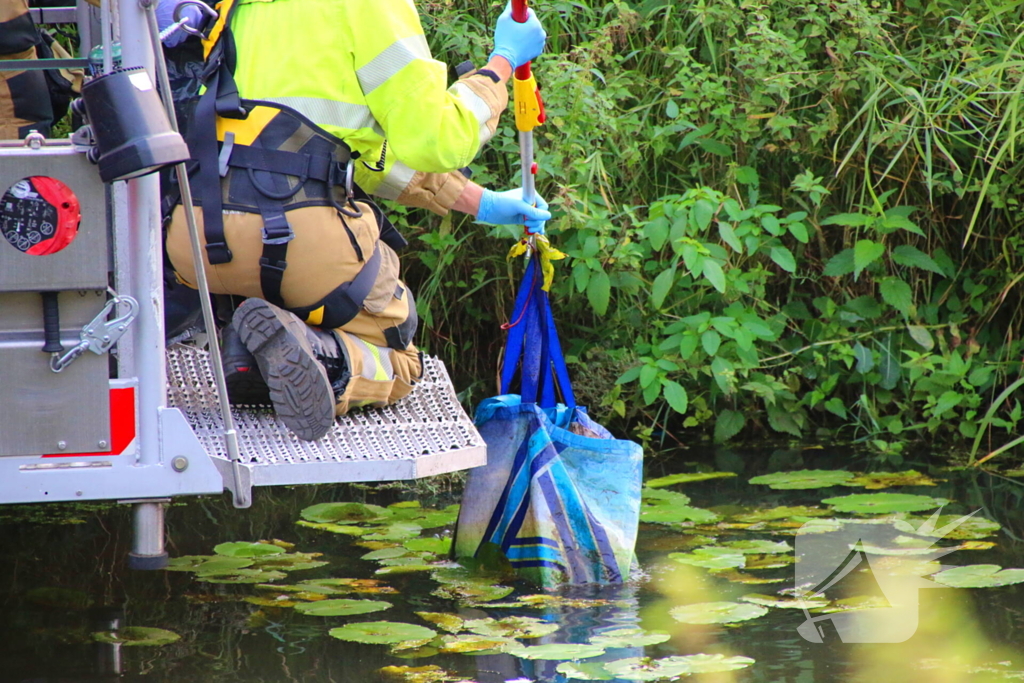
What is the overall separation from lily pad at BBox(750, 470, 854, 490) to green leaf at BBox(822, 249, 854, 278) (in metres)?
0.89

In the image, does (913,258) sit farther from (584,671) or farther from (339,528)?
(584,671)

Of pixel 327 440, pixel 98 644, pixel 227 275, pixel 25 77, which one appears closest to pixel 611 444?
pixel 327 440

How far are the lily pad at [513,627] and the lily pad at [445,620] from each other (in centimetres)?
2

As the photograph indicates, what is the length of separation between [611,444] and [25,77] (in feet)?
7.45

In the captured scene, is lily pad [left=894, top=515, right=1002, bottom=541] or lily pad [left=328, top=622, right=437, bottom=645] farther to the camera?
lily pad [left=894, top=515, right=1002, bottom=541]

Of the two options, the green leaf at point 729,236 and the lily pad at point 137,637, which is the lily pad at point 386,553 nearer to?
the lily pad at point 137,637

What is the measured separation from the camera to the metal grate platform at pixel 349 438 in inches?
117

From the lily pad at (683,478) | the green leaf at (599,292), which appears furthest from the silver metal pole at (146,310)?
the green leaf at (599,292)

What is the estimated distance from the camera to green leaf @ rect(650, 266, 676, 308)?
16.2ft

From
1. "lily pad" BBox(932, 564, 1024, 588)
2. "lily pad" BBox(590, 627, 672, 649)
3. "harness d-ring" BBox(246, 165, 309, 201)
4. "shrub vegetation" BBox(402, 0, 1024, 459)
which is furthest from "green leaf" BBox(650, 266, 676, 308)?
"harness d-ring" BBox(246, 165, 309, 201)

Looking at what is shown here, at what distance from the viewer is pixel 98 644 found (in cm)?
319

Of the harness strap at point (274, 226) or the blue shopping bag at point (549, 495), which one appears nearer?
the harness strap at point (274, 226)

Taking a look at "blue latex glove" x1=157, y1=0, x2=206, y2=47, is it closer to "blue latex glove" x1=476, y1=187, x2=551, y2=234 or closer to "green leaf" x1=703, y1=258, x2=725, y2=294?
"blue latex glove" x1=476, y1=187, x2=551, y2=234

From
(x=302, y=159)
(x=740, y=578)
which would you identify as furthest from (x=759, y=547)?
(x=302, y=159)
